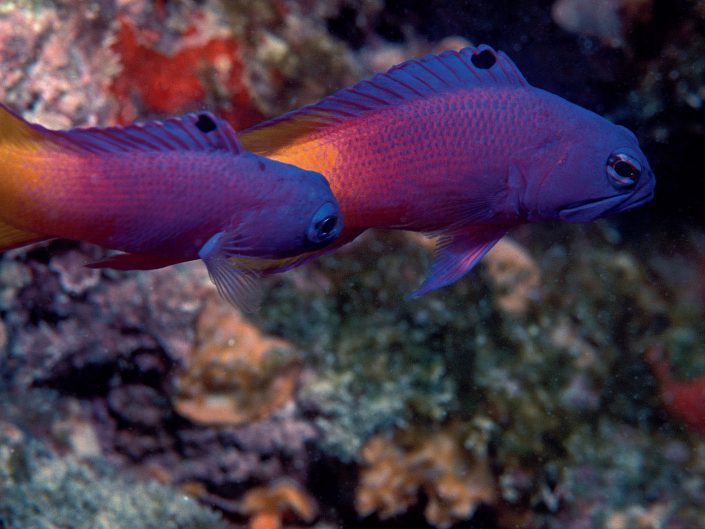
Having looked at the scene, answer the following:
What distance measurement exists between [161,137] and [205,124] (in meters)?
0.13

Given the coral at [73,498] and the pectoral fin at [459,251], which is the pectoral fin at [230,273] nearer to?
the pectoral fin at [459,251]

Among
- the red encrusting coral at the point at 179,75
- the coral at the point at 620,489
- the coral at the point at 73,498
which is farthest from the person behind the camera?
Answer: the coral at the point at 620,489

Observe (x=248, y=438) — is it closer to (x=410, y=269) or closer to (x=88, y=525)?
(x=88, y=525)

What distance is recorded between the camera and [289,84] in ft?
13.8

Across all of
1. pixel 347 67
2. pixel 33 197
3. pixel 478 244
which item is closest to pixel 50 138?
pixel 33 197

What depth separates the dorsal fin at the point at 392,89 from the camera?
201 cm

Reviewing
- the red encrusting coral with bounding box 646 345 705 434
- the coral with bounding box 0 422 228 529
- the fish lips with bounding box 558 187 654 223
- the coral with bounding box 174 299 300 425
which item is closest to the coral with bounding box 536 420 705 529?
the red encrusting coral with bounding box 646 345 705 434

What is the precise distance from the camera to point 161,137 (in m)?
1.73

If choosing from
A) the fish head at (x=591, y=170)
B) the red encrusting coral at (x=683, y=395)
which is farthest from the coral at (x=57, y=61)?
the red encrusting coral at (x=683, y=395)

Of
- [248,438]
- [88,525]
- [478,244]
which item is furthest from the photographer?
[248,438]

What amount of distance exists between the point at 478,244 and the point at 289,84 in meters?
2.44

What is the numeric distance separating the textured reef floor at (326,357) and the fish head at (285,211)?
2.55 m

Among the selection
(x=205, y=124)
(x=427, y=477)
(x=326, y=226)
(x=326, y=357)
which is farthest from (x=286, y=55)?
(x=427, y=477)

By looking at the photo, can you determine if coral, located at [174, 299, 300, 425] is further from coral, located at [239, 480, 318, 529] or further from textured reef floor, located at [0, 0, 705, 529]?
coral, located at [239, 480, 318, 529]
